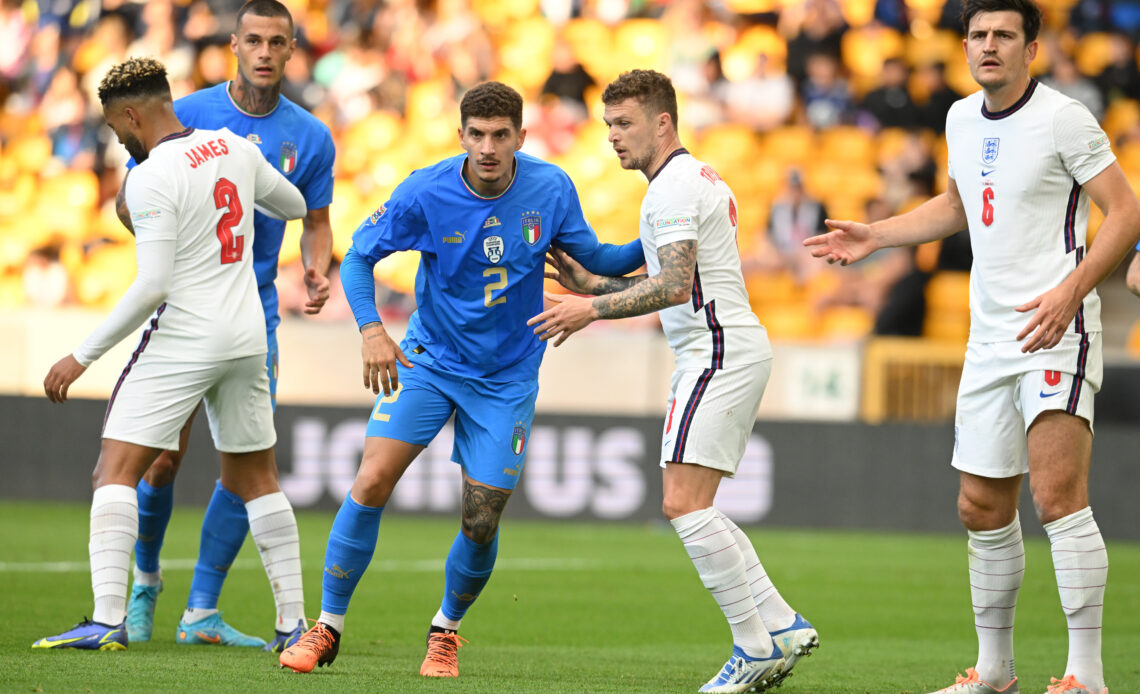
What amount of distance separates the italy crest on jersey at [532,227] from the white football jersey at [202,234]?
1.13 m

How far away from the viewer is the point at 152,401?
5418 mm

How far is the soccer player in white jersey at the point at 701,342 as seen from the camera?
5.00m

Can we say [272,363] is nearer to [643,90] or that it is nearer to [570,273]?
[570,273]

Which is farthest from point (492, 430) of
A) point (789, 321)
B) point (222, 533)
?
point (789, 321)

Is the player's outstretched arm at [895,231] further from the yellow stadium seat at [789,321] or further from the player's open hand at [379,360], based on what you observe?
the yellow stadium seat at [789,321]

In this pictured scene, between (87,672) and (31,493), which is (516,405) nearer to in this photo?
(87,672)

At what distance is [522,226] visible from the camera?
5.52m

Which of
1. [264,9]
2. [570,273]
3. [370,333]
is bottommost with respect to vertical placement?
[370,333]

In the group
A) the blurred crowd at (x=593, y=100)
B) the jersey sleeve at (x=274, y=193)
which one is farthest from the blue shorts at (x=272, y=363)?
the blurred crowd at (x=593, y=100)

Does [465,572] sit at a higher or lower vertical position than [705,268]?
lower

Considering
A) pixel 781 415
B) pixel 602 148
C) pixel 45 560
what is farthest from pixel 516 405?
pixel 602 148

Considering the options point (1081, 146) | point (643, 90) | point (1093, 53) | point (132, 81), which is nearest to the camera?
point (1081, 146)

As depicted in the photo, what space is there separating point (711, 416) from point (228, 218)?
2.06 metres

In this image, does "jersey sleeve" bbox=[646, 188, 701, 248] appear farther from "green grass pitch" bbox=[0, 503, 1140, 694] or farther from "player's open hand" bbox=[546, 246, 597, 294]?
"green grass pitch" bbox=[0, 503, 1140, 694]
